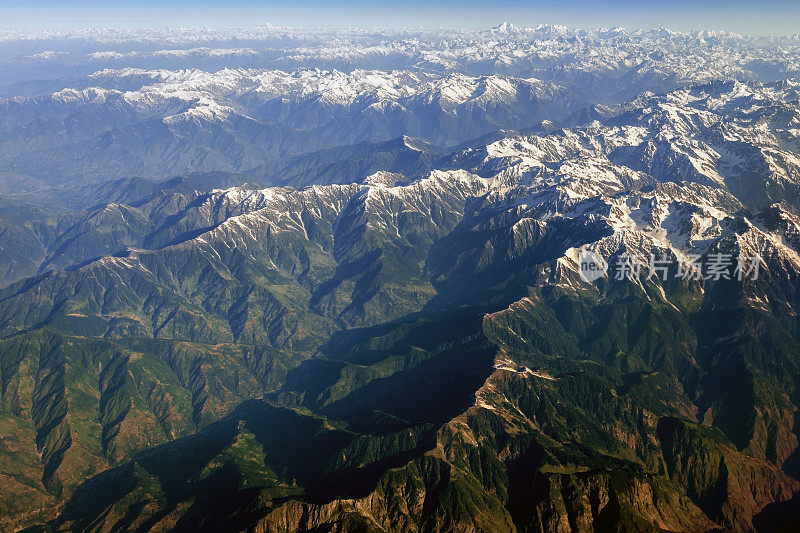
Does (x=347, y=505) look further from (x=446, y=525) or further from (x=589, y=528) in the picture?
(x=589, y=528)

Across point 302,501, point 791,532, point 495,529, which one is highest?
point 791,532

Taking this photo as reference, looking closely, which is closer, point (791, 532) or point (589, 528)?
point (791, 532)

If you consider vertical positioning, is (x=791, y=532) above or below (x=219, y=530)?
above

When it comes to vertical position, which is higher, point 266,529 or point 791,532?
point 791,532

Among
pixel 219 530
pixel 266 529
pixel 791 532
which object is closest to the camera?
pixel 791 532

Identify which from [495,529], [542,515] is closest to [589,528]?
[542,515]

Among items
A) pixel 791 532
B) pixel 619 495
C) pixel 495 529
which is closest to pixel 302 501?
pixel 495 529

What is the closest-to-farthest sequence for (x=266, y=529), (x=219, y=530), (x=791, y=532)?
(x=791, y=532)
(x=266, y=529)
(x=219, y=530)

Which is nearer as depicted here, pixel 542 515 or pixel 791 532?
pixel 791 532

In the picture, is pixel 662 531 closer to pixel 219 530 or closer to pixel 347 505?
pixel 347 505
